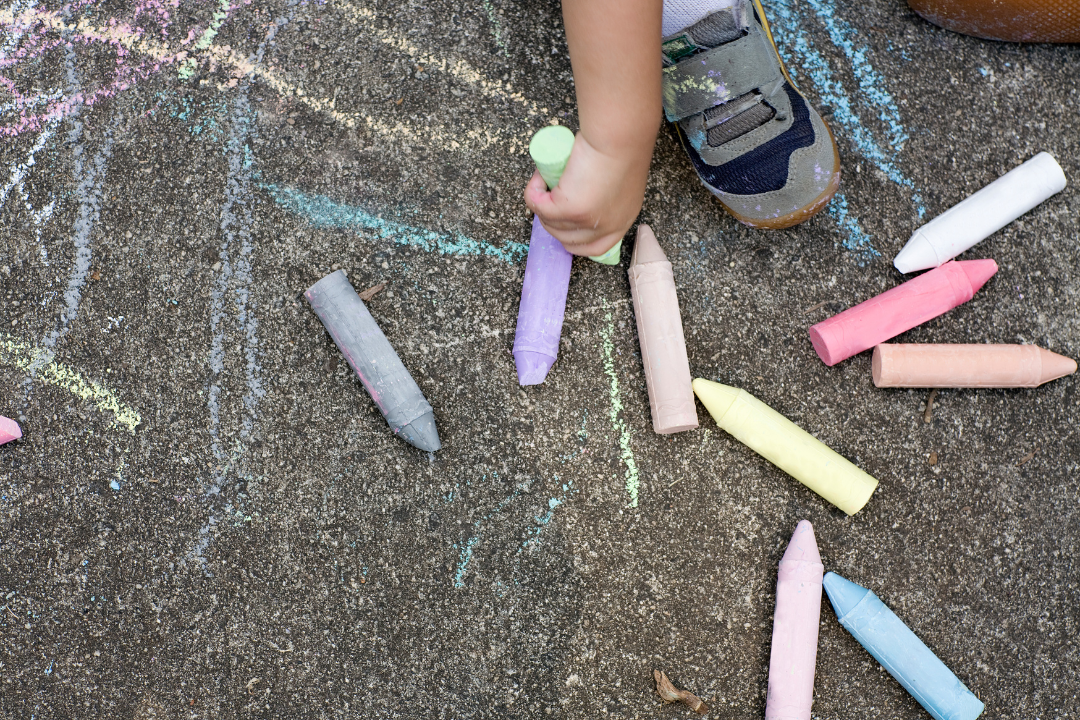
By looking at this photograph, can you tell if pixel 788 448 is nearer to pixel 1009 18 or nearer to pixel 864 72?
pixel 864 72

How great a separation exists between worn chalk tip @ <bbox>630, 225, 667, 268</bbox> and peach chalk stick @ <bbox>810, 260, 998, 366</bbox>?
36cm

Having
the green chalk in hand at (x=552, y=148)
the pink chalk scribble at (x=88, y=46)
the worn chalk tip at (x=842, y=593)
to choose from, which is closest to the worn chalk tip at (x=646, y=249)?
the green chalk in hand at (x=552, y=148)

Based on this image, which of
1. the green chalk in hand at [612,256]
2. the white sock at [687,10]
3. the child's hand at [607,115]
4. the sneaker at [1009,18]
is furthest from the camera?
the sneaker at [1009,18]

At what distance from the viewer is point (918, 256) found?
60.9 inches

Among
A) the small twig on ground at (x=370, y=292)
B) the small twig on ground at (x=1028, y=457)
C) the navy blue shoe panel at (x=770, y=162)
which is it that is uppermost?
the navy blue shoe panel at (x=770, y=162)

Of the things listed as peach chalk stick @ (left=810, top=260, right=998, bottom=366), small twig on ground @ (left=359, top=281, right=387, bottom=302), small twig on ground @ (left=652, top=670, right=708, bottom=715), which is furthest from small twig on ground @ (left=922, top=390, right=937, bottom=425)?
small twig on ground @ (left=359, top=281, right=387, bottom=302)

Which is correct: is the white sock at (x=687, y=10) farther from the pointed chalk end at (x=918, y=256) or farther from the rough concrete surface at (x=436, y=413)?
the pointed chalk end at (x=918, y=256)

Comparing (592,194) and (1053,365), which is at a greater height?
(592,194)

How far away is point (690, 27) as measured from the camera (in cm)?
140

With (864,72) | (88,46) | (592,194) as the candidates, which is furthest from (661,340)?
(88,46)

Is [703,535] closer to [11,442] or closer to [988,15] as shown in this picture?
[988,15]

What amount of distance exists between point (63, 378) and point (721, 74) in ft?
4.75

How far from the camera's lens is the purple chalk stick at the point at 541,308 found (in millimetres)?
1460

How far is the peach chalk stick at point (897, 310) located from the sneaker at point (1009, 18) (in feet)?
1.82
